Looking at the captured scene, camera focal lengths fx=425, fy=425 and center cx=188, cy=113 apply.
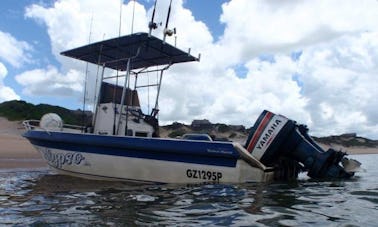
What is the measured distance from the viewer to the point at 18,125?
29609 millimetres

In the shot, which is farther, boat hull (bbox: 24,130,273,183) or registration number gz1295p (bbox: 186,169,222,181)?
registration number gz1295p (bbox: 186,169,222,181)

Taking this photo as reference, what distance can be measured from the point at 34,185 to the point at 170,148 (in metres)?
3.02

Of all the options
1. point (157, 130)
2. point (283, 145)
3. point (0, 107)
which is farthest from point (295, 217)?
point (0, 107)

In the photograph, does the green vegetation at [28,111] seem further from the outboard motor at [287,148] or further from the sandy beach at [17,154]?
the outboard motor at [287,148]

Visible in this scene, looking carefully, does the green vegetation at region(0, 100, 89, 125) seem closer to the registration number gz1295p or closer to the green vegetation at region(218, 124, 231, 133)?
the green vegetation at region(218, 124, 231, 133)

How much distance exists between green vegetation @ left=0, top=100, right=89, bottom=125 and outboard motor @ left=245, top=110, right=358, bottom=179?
2350 cm

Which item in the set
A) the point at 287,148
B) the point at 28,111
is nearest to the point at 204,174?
the point at 287,148

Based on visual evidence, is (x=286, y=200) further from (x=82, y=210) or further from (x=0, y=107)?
(x=0, y=107)

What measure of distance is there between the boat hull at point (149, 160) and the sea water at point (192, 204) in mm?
A: 355

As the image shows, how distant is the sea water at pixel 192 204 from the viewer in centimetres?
517

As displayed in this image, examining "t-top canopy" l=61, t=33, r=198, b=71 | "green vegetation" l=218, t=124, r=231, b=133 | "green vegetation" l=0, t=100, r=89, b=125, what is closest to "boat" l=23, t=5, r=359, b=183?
"t-top canopy" l=61, t=33, r=198, b=71

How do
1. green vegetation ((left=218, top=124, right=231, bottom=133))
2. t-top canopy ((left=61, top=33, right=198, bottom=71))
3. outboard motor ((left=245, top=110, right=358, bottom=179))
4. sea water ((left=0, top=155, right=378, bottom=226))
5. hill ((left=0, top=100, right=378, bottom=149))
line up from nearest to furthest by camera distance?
1. sea water ((left=0, top=155, right=378, bottom=226))
2. outboard motor ((left=245, top=110, right=358, bottom=179))
3. t-top canopy ((left=61, top=33, right=198, bottom=71))
4. hill ((left=0, top=100, right=378, bottom=149))
5. green vegetation ((left=218, top=124, right=231, bottom=133))

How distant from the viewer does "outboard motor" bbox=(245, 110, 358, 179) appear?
28.0ft

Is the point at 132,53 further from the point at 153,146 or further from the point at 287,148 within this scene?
the point at 287,148
